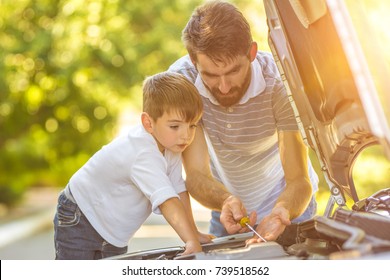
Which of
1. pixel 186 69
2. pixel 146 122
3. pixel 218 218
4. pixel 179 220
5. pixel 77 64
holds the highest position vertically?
pixel 77 64

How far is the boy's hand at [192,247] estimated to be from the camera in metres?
1.71

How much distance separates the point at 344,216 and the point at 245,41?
651mm

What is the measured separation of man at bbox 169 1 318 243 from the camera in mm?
1981

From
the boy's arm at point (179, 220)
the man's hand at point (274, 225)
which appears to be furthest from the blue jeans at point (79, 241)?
the man's hand at point (274, 225)

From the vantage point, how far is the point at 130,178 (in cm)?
194

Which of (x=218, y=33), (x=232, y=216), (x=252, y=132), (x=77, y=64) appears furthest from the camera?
(x=77, y=64)

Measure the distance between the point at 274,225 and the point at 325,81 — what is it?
0.36 metres

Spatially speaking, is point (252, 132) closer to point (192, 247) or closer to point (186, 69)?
point (186, 69)

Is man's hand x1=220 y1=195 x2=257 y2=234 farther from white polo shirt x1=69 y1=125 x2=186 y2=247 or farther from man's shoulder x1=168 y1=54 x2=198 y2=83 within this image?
man's shoulder x1=168 y1=54 x2=198 y2=83

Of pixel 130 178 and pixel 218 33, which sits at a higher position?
pixel 218 33

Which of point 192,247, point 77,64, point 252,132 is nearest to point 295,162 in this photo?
point 252,132

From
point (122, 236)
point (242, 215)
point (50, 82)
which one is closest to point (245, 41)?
point (242, 215)

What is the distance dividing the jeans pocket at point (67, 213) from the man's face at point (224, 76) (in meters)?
0.50
